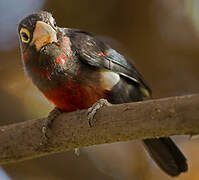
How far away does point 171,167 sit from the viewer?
2.80 metres

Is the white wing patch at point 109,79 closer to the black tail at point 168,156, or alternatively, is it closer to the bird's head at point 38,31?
the bird's head at point 38,31

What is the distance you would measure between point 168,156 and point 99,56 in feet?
2.55

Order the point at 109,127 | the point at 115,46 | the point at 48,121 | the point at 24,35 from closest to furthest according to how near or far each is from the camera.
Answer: the point at 109,127, the point at 48,121, the point at 24,35, the point at 115,46

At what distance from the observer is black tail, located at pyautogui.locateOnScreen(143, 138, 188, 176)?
2779 millimetres

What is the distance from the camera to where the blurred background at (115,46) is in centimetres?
378

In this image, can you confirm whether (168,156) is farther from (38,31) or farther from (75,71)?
(38,31)

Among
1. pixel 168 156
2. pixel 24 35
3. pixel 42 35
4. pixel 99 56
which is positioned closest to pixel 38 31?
pixel 42 35

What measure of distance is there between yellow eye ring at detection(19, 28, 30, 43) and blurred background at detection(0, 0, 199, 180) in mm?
1106

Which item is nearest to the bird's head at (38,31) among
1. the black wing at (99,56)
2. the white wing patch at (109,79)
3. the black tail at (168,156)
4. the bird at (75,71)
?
the bird at (75,71)

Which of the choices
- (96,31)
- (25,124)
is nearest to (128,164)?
(96,31)

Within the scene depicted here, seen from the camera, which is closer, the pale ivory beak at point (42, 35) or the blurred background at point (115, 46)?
the pale ivory beak at point (42, 35)

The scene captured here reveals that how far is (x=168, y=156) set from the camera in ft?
9.34

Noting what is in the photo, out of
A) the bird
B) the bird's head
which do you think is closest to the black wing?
the bird

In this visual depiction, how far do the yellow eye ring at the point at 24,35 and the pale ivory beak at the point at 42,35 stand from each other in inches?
1.8
